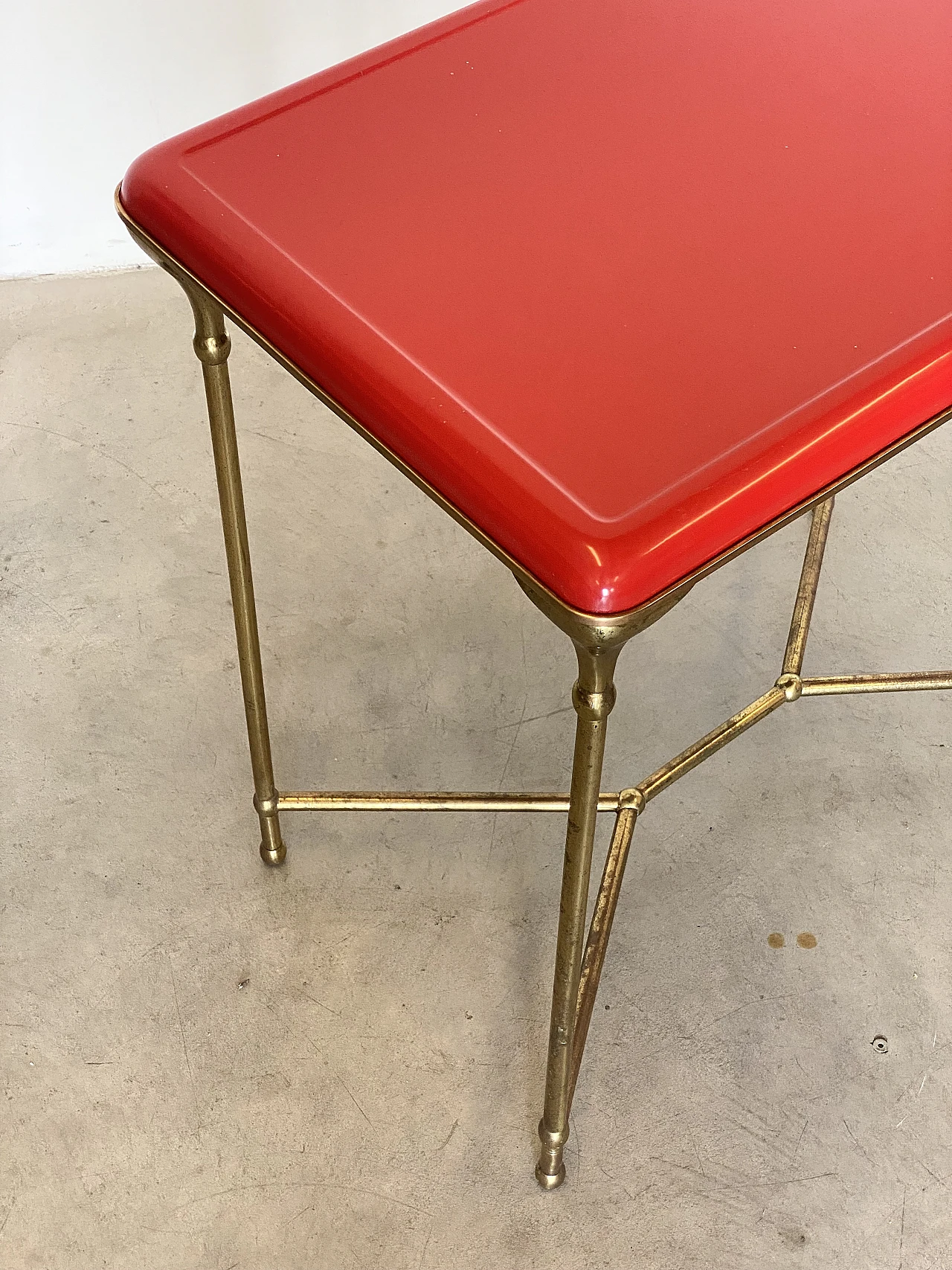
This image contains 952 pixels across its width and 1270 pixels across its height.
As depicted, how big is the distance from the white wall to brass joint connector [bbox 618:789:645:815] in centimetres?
114

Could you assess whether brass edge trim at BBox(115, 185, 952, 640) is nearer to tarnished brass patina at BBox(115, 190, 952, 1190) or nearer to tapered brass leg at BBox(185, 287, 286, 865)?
tarnished brass patina at BBox(115, 190, 952, 1190)

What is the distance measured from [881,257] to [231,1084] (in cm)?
83

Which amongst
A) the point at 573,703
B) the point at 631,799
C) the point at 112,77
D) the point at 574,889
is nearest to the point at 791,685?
the point at 631,799

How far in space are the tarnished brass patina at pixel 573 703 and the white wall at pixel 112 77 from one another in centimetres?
86

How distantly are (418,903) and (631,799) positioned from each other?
0.22 metres

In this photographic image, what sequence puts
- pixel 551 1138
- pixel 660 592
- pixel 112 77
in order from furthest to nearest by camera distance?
pixel 112 77
pixel 551 1138
pixel 660 592

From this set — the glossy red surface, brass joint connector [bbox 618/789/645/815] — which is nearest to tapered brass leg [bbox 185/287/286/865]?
the glossy red surface

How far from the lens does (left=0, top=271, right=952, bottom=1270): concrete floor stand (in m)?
1.11

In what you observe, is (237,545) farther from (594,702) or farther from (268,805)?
(594,702)

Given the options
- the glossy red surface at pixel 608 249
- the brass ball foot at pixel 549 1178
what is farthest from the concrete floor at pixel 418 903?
the glossy red surface at pixel 608 249

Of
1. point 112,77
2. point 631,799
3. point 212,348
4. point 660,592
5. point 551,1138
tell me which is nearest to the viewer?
point 660,592

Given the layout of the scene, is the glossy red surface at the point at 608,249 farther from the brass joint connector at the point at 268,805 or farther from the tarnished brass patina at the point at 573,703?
the brass joint connector at the point at 268,805

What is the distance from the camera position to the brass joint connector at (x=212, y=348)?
965 mm

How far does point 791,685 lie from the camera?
1.33 metres
